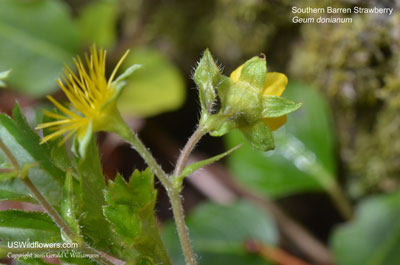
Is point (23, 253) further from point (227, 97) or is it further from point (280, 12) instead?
point (280, 12)

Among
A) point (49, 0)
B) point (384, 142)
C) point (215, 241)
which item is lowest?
point (215, 241)

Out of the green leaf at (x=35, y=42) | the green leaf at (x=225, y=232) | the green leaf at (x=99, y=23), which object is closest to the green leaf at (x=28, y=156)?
the green leaf at (x=225, y=232)

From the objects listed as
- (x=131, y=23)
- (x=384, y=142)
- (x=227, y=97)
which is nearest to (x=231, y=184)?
(x=384, y=142)

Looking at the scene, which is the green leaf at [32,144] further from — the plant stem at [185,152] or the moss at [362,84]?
the moss at [362,84]

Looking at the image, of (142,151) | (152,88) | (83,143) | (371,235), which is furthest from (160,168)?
(152,88)

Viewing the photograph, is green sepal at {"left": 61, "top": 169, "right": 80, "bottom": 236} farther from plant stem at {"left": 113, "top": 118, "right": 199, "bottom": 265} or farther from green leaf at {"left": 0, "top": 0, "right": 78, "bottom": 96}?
green leaf at {"left": 0, "top": 0, "right": 78, "bottom": 96}

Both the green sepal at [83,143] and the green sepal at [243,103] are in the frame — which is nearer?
the green sepal at [83,143]

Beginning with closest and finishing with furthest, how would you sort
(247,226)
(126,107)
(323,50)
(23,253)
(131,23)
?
(23,253), (323,50), (247,226), (126,107), (131,23)
